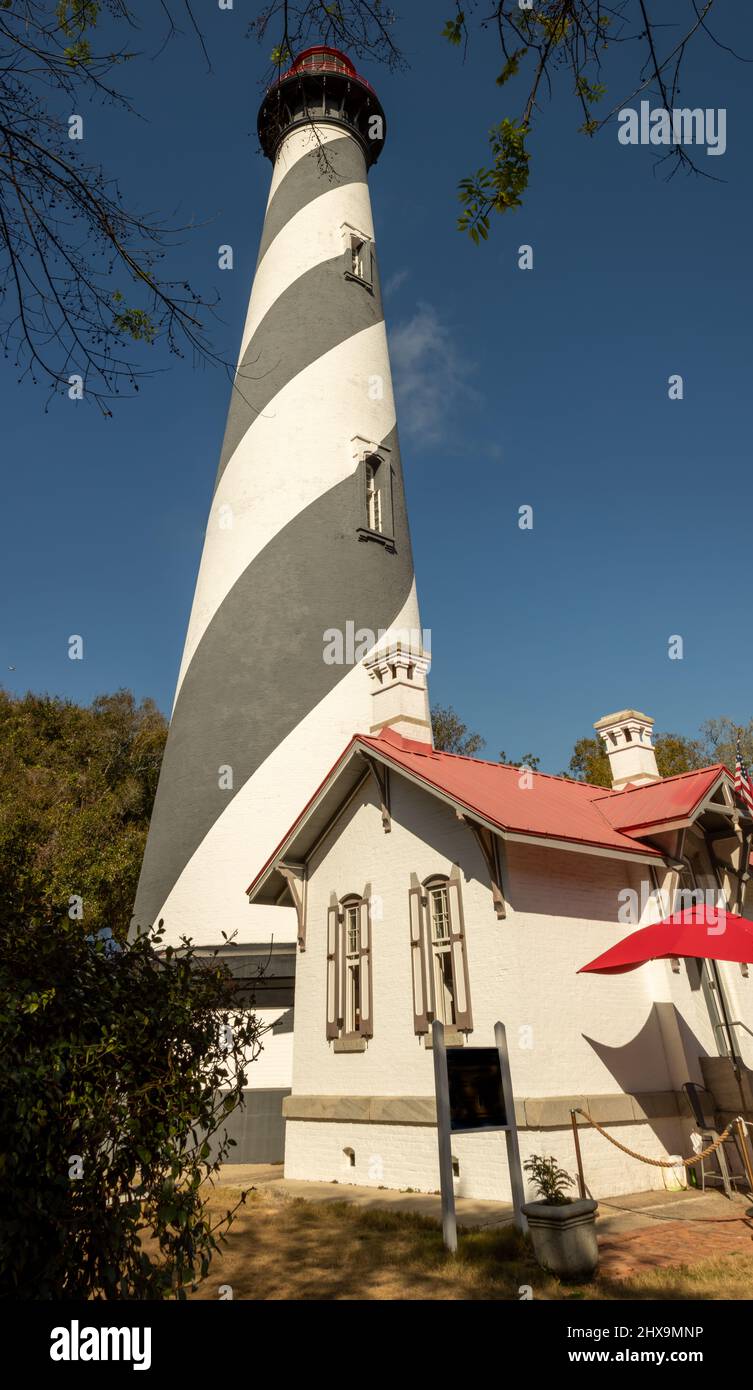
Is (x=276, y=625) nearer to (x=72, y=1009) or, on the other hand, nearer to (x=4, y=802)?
(x=72, y=1009)

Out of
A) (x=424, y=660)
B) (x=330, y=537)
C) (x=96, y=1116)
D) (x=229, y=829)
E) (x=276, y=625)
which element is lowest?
(x=96, y=1116)

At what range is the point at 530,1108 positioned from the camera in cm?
933

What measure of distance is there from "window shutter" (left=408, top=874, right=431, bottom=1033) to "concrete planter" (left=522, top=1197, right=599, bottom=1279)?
14.4 ft

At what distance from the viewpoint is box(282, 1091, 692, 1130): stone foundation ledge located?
369 inches

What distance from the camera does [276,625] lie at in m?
15.2

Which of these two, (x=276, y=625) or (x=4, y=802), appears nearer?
(x=276, y=625)

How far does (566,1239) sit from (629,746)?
29.9 feet

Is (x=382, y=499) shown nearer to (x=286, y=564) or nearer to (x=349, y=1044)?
(x=286, y=564)

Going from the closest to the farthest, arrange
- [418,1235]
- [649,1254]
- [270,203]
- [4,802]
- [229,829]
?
[649,1254] → [418,1235] → [229,829] → [270,203] → [4,802]

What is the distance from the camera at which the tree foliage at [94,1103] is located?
3.61 meters

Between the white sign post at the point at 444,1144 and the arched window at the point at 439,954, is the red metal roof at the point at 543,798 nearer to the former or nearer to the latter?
the arched window at the point at 439,954

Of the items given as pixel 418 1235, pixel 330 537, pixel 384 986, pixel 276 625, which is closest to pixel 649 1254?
pixel 418 1235

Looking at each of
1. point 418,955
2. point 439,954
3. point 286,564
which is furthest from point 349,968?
point 286,564

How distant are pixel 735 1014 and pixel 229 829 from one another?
8275 millimetres
